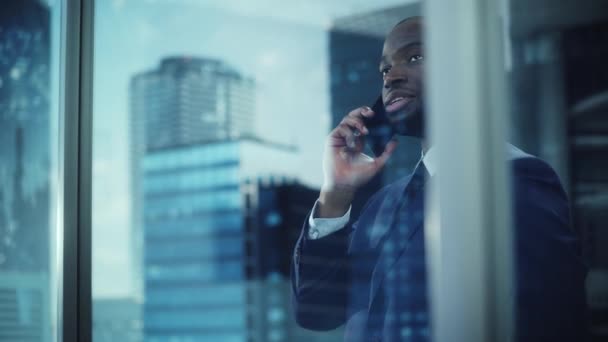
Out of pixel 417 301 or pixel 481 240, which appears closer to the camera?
pixel 481 240

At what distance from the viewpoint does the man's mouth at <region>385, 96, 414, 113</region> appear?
183 centimetres

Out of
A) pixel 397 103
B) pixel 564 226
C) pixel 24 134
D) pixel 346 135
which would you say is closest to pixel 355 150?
pixel 346 135

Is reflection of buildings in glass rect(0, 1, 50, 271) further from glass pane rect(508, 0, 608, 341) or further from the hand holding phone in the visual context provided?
glass pane rect(508, 0, 608, 341)

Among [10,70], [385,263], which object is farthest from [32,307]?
[385,263]

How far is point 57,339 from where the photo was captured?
1.61 metres

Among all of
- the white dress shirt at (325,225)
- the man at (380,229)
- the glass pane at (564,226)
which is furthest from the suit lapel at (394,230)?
the glass pane at (564,226)

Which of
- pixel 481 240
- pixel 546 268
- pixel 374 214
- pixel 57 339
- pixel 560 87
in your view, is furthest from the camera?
pixel 560 87

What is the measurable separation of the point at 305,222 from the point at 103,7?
0.92 m

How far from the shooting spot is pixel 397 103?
185cm

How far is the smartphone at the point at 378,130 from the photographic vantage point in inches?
74.2

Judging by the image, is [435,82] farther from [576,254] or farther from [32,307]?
[32,307]

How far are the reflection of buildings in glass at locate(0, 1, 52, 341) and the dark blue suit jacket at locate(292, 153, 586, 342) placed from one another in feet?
2.78

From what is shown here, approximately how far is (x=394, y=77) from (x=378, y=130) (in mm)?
182

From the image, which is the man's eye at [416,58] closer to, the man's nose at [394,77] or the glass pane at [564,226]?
the man's nose at [394,77]
